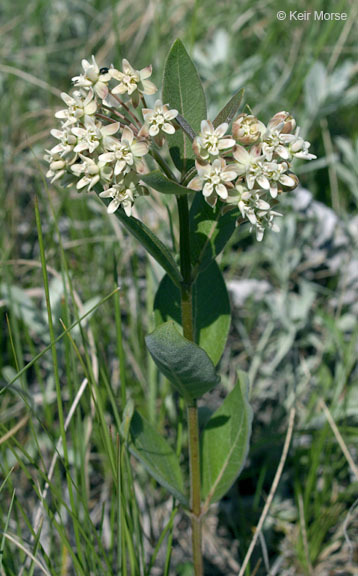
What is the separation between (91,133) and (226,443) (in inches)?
35.9

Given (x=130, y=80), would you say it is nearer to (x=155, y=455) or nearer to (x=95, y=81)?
(x=95, y=81)

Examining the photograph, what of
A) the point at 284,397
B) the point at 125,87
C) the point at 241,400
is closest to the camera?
the point at 125,87

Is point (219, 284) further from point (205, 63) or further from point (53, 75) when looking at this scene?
point (53, 75)

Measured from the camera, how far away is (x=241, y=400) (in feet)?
4.78

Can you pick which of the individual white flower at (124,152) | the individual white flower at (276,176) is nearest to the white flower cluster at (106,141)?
the individual white flower at (124,152)

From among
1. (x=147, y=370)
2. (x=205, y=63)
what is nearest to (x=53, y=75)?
(x=205, y=63)

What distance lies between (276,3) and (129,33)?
990 millimetres

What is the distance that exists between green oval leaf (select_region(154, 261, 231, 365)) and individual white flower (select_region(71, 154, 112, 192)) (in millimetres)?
412

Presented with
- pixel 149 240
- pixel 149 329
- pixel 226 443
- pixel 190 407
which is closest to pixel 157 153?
pixel 149 240

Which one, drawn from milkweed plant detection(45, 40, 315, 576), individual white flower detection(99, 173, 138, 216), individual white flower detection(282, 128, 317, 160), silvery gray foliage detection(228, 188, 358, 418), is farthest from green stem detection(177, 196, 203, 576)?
silvery gray foliage detection(228, 188, 358, 418)

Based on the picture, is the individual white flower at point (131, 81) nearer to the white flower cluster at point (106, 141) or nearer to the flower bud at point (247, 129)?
the white flower cluster at point (106, 141)

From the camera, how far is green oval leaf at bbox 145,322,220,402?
119 cm

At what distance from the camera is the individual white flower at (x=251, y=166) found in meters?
1.15

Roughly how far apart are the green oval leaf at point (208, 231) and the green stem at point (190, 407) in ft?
0.20
